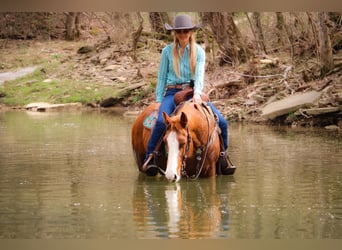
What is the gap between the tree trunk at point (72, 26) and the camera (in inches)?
331

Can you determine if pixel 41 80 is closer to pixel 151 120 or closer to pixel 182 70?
pixel 151 120

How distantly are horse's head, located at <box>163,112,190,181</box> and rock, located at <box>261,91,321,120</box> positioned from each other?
4630 millimetres

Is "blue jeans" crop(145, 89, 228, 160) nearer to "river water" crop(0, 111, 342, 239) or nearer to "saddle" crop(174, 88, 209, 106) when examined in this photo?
"saddle" crop(174, 88, 209, 106)

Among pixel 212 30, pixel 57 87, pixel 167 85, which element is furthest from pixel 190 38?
pixel 212 30

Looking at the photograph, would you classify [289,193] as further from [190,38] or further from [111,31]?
[111,31]

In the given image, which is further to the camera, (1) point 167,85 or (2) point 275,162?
(2) point 275,162

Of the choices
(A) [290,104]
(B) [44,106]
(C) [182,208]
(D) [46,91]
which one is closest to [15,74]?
(D) [46,91]

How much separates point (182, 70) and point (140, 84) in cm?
474

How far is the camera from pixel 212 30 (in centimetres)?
1178

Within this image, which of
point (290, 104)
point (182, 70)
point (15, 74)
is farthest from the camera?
point (290, 104)

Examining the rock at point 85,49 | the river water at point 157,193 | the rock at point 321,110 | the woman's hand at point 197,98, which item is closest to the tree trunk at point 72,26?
the rock at point 85,49

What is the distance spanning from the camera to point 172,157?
19.1 feet

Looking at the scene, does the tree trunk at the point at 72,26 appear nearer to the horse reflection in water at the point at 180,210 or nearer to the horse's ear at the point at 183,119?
the horse reflection in water at the point at 180,210

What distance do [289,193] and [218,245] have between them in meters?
1.11
